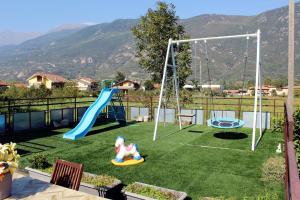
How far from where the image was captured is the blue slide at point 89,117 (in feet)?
46.0

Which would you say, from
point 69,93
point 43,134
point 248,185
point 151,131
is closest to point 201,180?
point 248,185

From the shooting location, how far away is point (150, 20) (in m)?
24.2

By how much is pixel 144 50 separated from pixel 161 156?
625 inches

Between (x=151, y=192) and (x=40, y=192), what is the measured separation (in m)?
2.65

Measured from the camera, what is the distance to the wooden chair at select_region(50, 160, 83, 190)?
486cm

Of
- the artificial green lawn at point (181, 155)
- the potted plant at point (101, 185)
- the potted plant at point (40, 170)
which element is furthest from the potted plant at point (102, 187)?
the artificial green lawn at point (181, 155)

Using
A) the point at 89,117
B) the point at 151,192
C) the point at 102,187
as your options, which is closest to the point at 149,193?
the point at 151,192

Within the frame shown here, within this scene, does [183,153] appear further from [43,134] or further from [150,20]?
[150,20]

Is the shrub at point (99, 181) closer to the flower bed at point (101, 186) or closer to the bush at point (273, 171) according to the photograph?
the flower bed at point (101, 186)

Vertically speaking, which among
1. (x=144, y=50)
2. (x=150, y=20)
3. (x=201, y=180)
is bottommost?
(x=201, y=180)

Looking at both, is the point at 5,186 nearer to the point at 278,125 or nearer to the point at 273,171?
the point at 273,171

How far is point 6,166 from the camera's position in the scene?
3859 millimetres

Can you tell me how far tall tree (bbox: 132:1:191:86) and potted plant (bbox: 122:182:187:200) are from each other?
17161mm

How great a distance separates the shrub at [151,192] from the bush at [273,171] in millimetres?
3185
